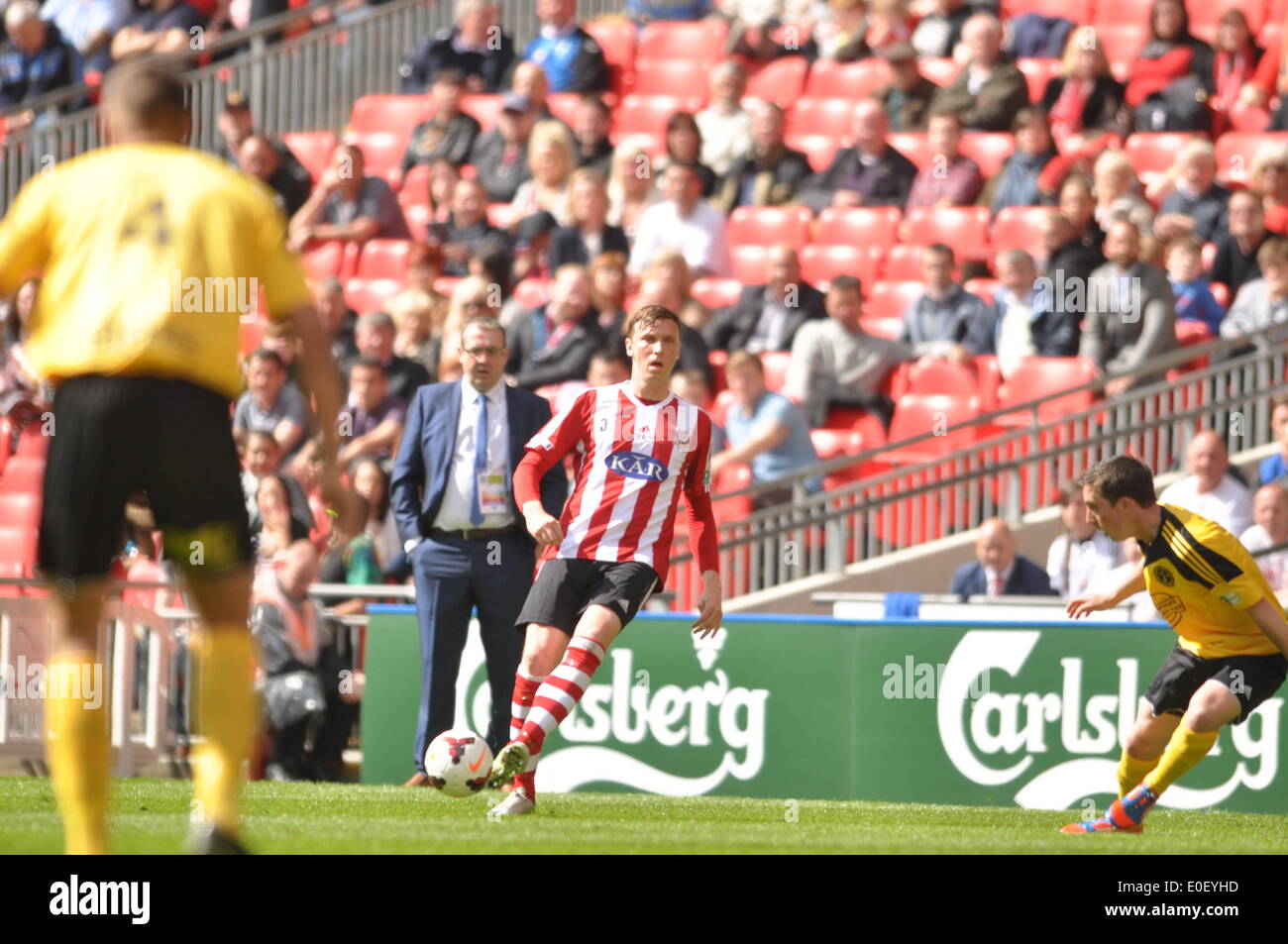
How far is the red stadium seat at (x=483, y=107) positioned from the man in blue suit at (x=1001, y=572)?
27.0 feet

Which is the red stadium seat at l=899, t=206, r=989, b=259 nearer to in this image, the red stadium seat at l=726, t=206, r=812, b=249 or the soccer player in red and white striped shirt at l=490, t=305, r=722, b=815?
the red stadium seat at l=726, t=206, r=812, b=249

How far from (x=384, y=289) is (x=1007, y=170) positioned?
17.6ft

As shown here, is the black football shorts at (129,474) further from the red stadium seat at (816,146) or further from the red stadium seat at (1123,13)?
the red stadium seat at (1123,13)

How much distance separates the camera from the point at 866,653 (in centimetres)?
1148

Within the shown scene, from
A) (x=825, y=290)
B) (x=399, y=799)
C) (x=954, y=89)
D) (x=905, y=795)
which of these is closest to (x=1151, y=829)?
(x=905, y=795)

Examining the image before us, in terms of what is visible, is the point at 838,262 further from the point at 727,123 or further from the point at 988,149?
the point at 727,123

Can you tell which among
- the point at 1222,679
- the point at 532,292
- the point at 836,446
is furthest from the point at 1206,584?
the point at 532,292

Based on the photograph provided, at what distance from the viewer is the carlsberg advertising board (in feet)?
35.9

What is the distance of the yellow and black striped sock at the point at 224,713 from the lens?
5.93m

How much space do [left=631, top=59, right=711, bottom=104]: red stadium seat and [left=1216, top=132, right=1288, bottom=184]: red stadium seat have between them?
A: 509 centimetres

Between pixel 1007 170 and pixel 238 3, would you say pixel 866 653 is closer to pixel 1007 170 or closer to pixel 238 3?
pixel 1007 170

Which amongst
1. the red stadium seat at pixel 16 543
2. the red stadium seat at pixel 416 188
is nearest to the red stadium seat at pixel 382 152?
the red stadium seat at pixel 416 188

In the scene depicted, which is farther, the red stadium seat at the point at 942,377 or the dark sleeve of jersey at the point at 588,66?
the dark sleeve of jersey at the point at 588,66

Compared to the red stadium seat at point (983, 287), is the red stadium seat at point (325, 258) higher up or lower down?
higher up
